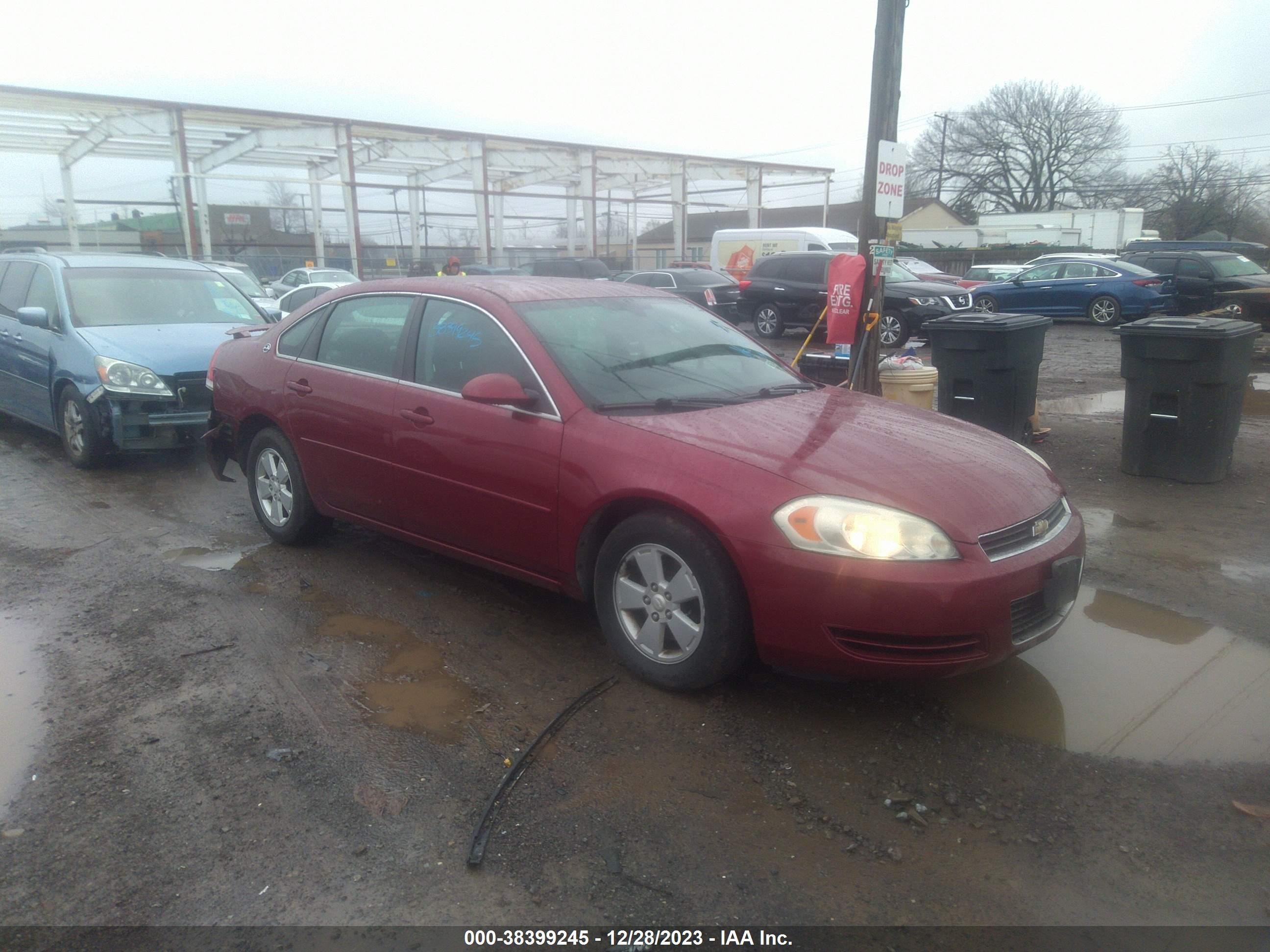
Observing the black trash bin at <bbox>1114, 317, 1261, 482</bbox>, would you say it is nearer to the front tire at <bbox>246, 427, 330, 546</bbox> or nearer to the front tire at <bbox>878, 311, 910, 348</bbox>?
the front tire at <bbox>246, 427, 330, 546</bbox>

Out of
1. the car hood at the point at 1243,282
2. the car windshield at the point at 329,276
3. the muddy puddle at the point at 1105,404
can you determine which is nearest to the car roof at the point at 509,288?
the muddy puddle at the point at 1105,404

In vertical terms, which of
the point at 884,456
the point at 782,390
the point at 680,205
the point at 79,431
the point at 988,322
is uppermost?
the point at 680,205

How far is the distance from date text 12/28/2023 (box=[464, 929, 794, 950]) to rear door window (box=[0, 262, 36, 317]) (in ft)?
26.3

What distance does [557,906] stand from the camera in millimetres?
2512

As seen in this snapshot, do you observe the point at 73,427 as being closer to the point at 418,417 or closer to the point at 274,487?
the point at 274,487

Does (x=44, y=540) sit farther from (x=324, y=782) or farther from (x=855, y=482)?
(x=855, y=482)

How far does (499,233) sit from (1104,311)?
71.6 feet

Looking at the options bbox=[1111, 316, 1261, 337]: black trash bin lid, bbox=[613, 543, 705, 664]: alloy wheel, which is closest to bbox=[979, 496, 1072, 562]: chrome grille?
bbox=[613, 543, 705, 664]: alloy wheel

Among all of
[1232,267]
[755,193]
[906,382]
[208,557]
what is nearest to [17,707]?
[208,557]

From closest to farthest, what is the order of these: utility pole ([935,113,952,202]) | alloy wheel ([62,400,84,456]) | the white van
A: alloy wheel ([62,400,84,456]) → the white van → utility pole ([935,113,952,202])

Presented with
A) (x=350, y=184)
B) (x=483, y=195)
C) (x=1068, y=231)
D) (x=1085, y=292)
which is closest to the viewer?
(x=1085, y=292)

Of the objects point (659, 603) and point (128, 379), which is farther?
point (128, 379)

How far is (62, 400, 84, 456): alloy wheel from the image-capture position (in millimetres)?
7273

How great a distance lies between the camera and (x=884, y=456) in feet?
11.8
